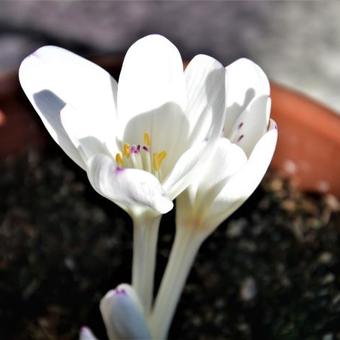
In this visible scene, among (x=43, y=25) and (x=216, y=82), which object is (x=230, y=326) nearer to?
(x=216, y=82)

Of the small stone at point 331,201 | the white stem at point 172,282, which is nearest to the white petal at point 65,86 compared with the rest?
the white stem at point 172,282

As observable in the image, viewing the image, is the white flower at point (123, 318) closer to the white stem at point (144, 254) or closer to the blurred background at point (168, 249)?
the white stem at point (144, 254)

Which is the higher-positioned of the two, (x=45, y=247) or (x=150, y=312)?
(x=150, y=312)

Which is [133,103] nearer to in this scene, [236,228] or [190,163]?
[190,163]

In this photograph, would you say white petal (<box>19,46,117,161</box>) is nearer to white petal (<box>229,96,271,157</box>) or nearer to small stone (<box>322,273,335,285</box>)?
white petal (<box>229,96,271,157</box>)

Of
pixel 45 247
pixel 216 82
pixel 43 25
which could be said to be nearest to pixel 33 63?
pixel 216 82

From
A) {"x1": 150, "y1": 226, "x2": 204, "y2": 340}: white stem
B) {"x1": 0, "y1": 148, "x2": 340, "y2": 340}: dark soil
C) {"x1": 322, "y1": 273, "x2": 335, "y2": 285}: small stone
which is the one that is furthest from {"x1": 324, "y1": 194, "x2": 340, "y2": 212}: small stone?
{"x1": 150, "y1": 226, "x2": 204, "y2": 340}: white stem

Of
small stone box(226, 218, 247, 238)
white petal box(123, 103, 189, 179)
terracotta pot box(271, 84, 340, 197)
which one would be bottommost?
small stone box(226, 218, 247, 238)

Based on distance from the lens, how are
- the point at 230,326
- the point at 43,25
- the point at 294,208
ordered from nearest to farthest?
the point at 230,326, the point at 294,208, the point at 43,25
